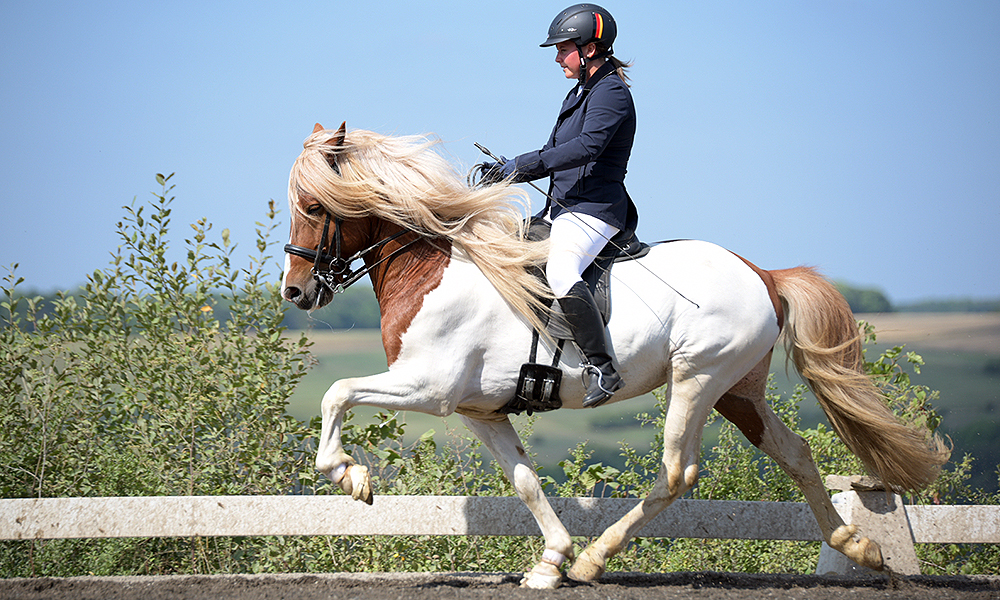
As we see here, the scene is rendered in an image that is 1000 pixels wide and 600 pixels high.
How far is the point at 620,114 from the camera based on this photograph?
3430mm

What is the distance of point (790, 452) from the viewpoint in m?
3.97

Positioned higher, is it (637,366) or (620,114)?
(620,114)

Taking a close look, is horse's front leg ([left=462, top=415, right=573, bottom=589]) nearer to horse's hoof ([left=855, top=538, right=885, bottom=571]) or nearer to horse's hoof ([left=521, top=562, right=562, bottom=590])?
horse's hoof ([left=521, top=562, right=562, bottom=590])

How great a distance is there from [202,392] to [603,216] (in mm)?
2880

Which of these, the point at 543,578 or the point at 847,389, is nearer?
the point at 543,578

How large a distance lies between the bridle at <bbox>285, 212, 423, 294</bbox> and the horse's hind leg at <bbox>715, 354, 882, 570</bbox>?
2.01 m

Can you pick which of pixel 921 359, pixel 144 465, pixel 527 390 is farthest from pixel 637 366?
→ pixel 144 465

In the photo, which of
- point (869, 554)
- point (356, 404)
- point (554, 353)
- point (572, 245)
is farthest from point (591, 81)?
point (869, 554)

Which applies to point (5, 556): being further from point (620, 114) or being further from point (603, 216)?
point (620, 114)

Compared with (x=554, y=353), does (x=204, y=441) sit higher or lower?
lower

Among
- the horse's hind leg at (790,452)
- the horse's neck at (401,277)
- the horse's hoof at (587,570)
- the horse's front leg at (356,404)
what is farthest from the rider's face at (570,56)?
the horse's hoof at (587,570)

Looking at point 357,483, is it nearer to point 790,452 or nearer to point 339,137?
point 339,137

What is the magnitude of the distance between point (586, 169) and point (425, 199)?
79 cm

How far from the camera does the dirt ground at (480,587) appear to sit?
320 centimetres
